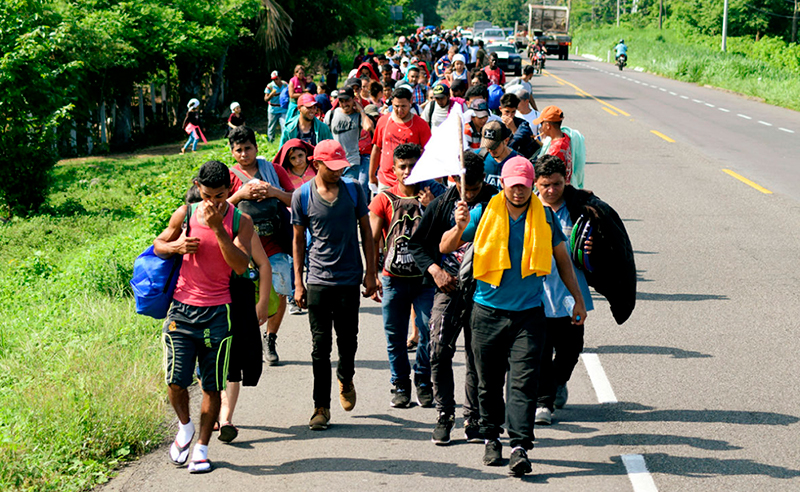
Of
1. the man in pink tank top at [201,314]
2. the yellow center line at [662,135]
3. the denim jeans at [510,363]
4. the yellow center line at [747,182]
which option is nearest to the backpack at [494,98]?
the yellow center line at [747,182]

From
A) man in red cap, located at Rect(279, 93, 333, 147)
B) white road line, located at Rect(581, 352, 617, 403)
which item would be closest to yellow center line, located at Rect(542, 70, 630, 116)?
man in red cap, located at Rect(279, 93, 333, 147)

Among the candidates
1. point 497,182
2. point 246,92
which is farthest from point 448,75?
point 246,92

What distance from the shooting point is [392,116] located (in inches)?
378

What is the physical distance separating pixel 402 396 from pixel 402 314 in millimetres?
609

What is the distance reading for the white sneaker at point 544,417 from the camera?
5906mm

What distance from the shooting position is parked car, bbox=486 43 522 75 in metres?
39.7

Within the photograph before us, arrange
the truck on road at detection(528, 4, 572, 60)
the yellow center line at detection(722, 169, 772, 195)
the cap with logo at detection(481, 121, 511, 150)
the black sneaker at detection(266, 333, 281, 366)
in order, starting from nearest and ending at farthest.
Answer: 1. the cap with logo at detection(481, 121, 511, 150)
2. the black sneaker at detection(266, 333, 281, 366)
3. the yellow center line at detection(722, 169, 772, 195)
4. the truck on road at detection(528, 4, 572, 60)

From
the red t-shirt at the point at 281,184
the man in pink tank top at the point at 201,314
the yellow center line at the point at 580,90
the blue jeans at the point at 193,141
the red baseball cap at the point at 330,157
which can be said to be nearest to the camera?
the man in pink tank top at the point at 201,314

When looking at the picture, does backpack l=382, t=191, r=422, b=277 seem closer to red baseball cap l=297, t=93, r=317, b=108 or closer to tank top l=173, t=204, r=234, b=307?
tank top l=173, t=204, r=234, b=307

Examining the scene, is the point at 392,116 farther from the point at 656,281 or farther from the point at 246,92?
the point at 246,92

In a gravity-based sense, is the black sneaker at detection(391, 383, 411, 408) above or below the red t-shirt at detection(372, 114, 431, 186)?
below

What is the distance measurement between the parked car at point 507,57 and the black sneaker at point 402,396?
1359 inches

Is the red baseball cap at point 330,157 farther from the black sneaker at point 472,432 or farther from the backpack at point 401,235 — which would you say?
the black sneaker at point 472,432

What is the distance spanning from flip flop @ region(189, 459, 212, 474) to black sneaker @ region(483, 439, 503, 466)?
1.68 metres
